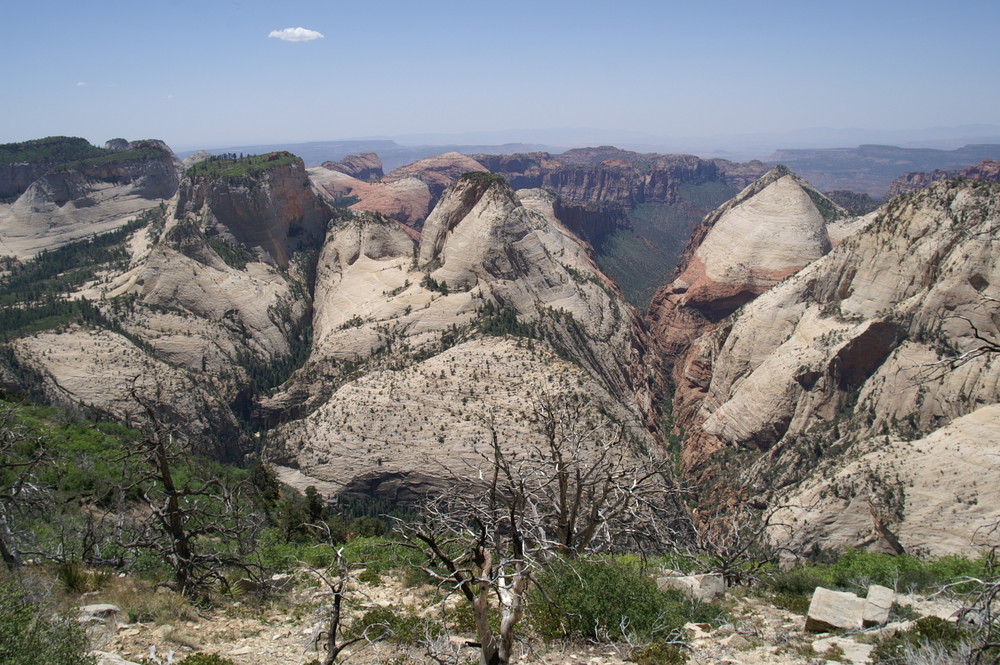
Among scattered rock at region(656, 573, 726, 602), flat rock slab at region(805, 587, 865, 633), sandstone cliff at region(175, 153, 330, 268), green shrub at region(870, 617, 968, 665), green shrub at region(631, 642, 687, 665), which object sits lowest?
scattered rock at region(656, 573, 726, 602)

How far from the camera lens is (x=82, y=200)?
8112 cm

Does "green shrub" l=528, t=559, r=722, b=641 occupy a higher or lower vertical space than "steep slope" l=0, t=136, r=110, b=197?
lower

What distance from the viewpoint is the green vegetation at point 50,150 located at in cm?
9344

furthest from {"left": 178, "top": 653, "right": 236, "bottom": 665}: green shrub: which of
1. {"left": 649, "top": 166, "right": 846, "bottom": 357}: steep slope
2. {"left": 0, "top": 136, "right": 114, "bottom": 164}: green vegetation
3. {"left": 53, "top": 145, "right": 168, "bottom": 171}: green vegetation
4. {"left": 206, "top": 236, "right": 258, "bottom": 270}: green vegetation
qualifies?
{"left": 0, "top": 136, "right": 114, "bottom": 164}: green vegetation

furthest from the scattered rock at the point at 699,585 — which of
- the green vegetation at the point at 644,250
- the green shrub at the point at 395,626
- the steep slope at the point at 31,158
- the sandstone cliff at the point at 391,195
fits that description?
the sandstone cliff at the point at 391,195

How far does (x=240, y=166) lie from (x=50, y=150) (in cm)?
5781

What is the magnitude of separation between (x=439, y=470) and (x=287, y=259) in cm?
3653

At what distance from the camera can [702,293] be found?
73625 millimetres

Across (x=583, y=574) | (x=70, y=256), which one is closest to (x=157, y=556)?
(x=583, y=574)

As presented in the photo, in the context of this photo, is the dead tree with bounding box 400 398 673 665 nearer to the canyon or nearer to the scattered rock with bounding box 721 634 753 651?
the scattered rock with bounding box 721 634 753 651

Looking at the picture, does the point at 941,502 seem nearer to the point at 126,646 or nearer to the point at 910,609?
the point at 910,609

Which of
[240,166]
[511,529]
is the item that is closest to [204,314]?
[240,166]

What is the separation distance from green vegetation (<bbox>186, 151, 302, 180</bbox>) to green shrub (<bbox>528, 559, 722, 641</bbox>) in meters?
→ 58.6

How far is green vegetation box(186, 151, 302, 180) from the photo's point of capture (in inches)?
2408
